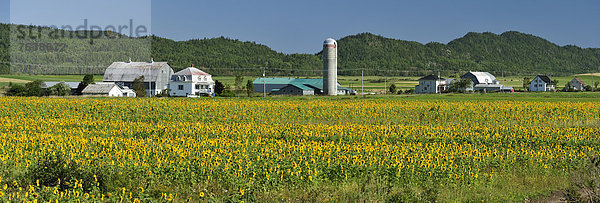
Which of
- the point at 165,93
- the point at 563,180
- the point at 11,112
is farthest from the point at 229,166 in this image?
the point at 165,93

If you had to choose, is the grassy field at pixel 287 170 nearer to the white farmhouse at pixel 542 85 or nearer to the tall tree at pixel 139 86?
the tall tree at pixel 139 86

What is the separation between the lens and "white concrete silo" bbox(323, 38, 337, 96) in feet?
348

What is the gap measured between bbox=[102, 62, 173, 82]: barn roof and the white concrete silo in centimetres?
3338

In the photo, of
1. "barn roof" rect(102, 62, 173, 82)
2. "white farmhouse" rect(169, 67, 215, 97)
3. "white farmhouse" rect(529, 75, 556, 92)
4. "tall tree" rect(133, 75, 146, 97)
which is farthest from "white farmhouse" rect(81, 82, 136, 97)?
"white farmhouse" rect(529, 75, 556, 92)

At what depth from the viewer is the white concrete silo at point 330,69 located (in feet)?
348

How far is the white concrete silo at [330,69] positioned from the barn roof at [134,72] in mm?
33385

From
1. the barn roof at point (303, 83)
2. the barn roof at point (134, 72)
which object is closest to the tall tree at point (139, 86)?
the barn roof at point (134, 72)

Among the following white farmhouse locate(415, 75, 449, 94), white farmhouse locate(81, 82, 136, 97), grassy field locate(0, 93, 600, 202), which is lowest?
grassy field locate(0, 93, 600, 202)

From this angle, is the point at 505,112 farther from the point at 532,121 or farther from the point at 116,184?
the point at 116,184

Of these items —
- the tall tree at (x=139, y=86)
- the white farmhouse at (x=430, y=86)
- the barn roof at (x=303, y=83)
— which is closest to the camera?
the tall tree at (x=139, y=86)

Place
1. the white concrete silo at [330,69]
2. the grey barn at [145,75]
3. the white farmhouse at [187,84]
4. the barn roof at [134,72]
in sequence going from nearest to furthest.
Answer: the white farmhouse at [187,84] → the barn roof at [134,72] → the grey barn at [145,75] → the white concrete silo at [330,69]

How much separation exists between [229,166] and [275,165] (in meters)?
1.20

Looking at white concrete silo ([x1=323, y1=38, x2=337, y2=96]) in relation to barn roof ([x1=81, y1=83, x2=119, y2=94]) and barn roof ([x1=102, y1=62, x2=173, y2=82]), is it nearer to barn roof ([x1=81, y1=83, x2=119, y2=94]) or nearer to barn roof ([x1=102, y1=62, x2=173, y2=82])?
barn roof ([x1=102, y1=62, x2=173, y2=82])

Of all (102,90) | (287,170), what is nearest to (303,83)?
(102,90)
